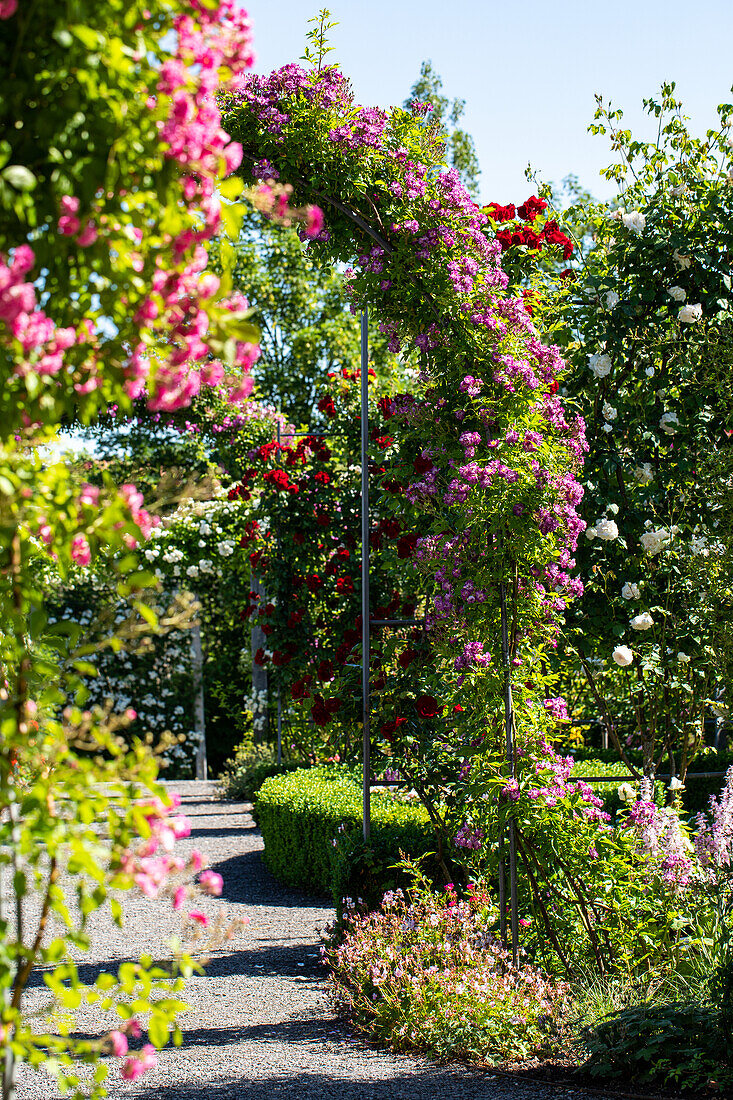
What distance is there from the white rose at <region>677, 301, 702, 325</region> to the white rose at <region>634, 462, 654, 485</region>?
748 millimetres

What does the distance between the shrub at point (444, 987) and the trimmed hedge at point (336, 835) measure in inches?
16.1

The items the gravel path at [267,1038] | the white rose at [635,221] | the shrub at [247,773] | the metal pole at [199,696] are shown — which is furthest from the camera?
the metal pole at [199,696]

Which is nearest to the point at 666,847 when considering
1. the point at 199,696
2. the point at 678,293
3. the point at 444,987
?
the point at 444,987

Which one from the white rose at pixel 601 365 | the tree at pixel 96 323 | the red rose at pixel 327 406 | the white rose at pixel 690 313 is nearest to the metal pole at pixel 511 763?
the white rose at pixel 601 365

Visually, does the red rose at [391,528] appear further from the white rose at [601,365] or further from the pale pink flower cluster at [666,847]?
the pale pink flower cluster at [666,847]

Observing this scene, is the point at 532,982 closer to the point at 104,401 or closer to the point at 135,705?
the point at 104,401

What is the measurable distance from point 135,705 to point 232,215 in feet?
42.7

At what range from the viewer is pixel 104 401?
5.28 feet

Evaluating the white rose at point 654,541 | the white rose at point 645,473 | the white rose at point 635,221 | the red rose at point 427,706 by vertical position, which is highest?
the white rose at point 635,221

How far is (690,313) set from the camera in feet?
16.5

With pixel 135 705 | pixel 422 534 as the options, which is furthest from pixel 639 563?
pixel 135 705

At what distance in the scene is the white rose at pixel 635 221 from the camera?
5.16 metres

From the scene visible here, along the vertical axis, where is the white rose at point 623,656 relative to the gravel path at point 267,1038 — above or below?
above

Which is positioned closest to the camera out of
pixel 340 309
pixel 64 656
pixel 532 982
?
pixel 64 656
